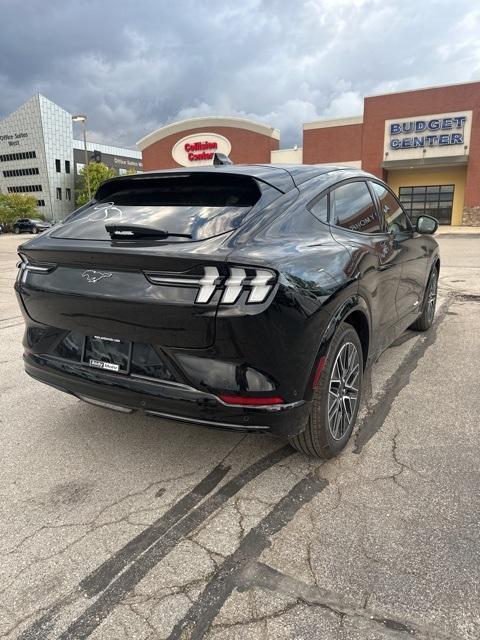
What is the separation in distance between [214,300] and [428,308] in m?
4.09

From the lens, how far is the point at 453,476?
2.72 meters

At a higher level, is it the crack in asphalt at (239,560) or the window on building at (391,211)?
the window on building at (391,211)

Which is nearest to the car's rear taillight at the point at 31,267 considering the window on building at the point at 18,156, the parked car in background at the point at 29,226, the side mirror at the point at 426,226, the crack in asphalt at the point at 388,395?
the crack in asphalt at the point at 388,395

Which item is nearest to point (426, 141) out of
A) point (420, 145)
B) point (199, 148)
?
point (420, 145)

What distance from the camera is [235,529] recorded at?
7.52 ft

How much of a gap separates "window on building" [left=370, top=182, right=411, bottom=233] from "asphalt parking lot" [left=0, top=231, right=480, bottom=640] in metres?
1.50

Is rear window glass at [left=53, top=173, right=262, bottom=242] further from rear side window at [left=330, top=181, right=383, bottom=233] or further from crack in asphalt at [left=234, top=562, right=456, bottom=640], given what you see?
crack in asphalt at [left=234, top=562, right=456, bottom=640]

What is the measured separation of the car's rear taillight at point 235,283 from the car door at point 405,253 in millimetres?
2043

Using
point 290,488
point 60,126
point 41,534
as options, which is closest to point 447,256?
point 290,488

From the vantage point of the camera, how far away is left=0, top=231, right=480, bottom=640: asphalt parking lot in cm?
180

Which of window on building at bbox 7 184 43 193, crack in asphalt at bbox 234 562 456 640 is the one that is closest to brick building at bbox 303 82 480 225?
crack in asphalt at bbox 234 562 456 640

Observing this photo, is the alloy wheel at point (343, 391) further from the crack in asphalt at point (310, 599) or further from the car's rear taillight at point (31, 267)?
the car's rear taillight at point (31, 267)

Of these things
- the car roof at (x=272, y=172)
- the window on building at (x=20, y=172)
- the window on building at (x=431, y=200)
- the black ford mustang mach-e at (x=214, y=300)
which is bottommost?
the black ford mustang mach-e at (x=214, y=300)

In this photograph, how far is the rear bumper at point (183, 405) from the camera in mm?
2299
